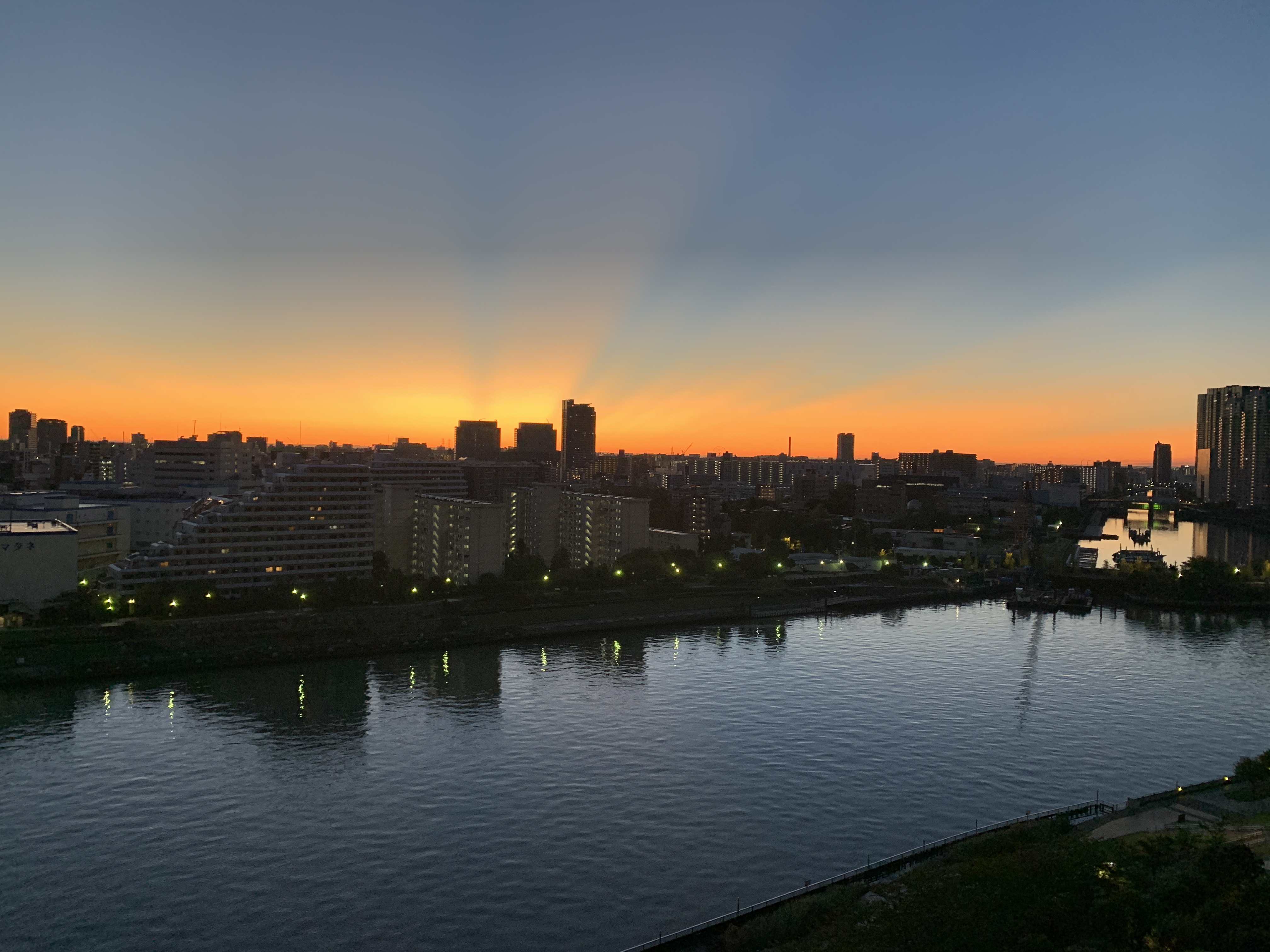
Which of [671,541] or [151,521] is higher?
[151,521]

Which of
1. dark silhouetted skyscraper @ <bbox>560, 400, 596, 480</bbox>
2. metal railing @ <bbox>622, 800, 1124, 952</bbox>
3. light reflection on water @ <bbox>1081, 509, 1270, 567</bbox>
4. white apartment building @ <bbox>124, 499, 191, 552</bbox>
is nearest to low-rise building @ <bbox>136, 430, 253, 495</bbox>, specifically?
white apartment building @ <bbox>124, 499, 191, 552</bbox>

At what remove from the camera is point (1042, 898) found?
546cm

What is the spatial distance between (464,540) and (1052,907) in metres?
17.1

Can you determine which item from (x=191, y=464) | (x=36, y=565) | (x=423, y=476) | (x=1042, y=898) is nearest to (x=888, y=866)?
(x=1042, y=898)

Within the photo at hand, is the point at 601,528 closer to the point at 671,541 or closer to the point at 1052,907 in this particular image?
the point at 671,541

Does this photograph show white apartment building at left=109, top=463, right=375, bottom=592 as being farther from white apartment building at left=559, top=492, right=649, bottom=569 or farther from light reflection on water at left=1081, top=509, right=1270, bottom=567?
light reflection on water at left=1081, top=509, right=1270, bottom=567

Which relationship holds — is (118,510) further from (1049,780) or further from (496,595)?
(1049,780)

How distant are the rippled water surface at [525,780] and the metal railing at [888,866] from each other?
0.59 feet

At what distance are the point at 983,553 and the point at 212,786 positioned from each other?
1173 inches

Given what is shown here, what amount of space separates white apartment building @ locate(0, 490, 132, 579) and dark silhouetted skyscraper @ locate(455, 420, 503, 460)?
1766 inches

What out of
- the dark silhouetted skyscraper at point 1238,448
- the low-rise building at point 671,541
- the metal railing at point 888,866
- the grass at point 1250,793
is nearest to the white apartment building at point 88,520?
the low-rise building at point 671,541

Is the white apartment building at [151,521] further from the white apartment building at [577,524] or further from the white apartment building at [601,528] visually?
the white apartment building at [601,528]

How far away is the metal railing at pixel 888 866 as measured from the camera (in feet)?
20.1

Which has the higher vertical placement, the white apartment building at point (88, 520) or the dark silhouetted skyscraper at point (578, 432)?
the dark silhouetted skyscraper at point (578, 432)
